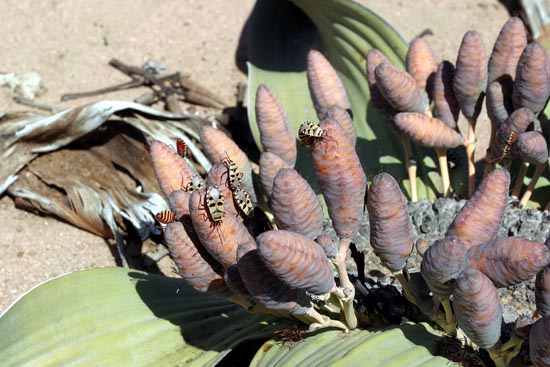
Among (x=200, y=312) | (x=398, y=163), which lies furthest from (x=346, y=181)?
(x=398, y=163)

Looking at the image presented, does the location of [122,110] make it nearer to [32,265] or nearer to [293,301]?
[32,265]

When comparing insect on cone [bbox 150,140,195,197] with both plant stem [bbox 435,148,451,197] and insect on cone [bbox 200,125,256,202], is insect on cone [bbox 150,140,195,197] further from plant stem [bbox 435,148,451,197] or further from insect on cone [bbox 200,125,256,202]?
plant stem [bbox 435,148,451,197]

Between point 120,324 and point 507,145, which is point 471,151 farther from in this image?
point 120,324

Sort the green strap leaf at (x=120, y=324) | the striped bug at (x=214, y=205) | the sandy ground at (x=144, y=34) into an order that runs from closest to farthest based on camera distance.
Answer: the striped bug at (x=214, y=205)
the green strap leaf at (x=120, y=324)
the sandy ground at (x=144, y=34)

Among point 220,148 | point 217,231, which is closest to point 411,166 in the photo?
point 220,148

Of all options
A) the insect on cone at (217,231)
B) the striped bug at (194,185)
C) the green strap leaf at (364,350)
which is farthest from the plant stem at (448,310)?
the striped bug at (194,185)

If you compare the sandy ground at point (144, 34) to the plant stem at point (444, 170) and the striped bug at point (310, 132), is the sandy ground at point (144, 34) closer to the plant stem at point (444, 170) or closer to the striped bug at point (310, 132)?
the plant stem at point (444, 170)
